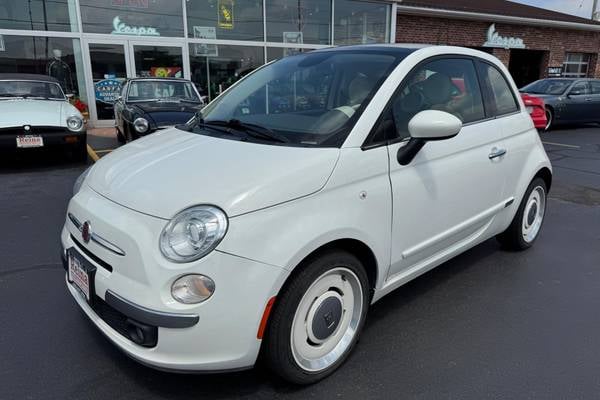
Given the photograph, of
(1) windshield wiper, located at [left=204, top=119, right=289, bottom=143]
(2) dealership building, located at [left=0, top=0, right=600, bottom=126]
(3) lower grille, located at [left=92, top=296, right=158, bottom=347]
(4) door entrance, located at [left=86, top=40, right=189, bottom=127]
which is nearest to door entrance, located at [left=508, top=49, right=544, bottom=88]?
(2) dealership building, located at [left=0, top=0, right=600, bottom=126]

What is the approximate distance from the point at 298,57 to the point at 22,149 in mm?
5335

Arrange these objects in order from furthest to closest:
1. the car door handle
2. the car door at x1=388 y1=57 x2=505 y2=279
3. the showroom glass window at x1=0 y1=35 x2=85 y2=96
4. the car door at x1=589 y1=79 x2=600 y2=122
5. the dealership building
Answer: the car door at x1=589 y1=79 x2=600 y2=122, the dealership building, the showroom glass window at x1=0 y1=35 x2=85 y2=96, the car door handle, the car door at x1=388 y1=57 x2=505 y2=279

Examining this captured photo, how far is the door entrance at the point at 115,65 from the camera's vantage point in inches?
474

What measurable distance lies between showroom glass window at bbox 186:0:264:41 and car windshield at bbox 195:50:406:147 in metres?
10.5

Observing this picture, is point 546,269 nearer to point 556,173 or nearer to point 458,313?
point 458,313

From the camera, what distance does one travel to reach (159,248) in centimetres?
199

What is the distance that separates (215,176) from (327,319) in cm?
93

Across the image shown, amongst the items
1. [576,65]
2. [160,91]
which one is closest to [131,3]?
[160,91]

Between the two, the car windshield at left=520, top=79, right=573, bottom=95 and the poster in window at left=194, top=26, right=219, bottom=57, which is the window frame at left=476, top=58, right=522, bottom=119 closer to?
the poster in window at left=194, top=26, right=219, bottom=57

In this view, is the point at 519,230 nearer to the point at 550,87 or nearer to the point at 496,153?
the point at 496,153

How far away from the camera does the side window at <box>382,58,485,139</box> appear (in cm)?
268

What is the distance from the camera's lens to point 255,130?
2672mm

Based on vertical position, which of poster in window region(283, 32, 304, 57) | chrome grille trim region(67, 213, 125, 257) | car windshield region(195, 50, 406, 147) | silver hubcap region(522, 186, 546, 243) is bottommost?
silver hubcap region(522, 186, 546, 243)

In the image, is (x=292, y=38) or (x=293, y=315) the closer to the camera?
(x=293, y=315)
